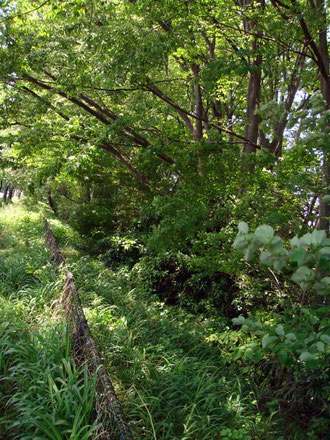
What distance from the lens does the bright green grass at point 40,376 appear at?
98.2 inches

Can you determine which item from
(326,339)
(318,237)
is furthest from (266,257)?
(326,339)

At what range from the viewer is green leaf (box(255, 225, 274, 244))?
44.5 inches

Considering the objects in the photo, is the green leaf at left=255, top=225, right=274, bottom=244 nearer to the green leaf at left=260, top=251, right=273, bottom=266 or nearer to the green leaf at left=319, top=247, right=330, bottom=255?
the green leaf at left=260, top=251, right=273, bottom=266

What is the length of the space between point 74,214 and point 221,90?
6451 mm

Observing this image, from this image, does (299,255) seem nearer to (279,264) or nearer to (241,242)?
(279,264)

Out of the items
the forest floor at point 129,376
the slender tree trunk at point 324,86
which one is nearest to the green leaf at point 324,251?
the slender tree trunk at point 324,86

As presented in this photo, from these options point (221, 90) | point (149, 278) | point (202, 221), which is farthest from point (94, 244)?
point (202, 221)

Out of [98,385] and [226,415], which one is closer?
[98,385]

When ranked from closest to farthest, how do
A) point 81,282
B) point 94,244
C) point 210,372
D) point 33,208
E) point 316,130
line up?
point 316,130 < point 210,372 < point 81,282 < point 94,244 < point 33,208

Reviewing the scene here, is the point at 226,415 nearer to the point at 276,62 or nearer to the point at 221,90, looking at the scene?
the point at 276,62

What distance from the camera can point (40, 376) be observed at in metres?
2.98

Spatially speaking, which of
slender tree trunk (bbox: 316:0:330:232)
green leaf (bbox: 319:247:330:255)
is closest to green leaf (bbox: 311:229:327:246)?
green leaf (bbox: 319:247:330:255)

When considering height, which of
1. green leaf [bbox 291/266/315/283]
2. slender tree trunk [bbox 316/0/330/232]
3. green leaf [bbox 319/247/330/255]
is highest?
slender tree trunk [bbox 316/0/330/232]

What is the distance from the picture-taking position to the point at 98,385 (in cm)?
288
